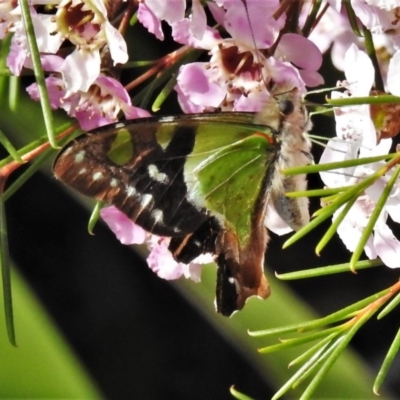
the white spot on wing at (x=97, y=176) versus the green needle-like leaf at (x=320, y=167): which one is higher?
the green needle-like leaf at (x=320, y=167)

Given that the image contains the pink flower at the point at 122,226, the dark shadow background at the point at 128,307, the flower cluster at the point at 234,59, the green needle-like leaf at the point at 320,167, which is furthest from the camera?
the dark shadow background at the point at 128,307

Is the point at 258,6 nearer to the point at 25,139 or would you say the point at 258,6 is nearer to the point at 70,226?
the point at 25,139

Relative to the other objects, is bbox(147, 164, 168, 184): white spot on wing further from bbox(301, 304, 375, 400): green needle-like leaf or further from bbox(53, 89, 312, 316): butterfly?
bbox(301, 304, 375, 400): green needle-like leaf

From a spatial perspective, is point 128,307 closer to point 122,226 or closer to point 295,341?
point 122,226

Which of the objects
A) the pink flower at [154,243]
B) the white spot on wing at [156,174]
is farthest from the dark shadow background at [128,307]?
the white spot on wing at [156,174]

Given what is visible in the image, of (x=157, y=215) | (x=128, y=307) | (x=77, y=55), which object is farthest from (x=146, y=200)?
(x=128, y=307)

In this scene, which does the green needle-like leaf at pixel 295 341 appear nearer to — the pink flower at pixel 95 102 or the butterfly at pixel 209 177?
the butterfly at pixel 209 177

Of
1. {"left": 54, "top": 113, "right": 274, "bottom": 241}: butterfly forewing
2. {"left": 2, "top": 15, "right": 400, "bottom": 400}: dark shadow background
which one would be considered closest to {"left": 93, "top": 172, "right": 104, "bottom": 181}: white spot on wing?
{"left": 54, "top": 113, "right": 274, "bottom": 241}: butterfly forewing
